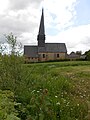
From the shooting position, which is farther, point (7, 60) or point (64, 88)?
point (64, 88)

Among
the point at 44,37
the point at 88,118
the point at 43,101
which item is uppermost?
the point at 44,37

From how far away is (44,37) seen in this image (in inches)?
3329

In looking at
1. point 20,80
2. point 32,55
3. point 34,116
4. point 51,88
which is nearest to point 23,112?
point 34,116

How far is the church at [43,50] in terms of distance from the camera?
84106 millimetres

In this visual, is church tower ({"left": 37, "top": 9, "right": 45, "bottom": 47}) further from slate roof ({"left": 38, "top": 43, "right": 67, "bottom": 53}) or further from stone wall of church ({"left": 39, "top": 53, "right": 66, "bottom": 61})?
stone wall of church ({"left": 39, "top": 53, "right": 66, "bottom": 61})

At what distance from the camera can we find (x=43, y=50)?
282 ft

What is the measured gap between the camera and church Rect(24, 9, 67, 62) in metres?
84.1

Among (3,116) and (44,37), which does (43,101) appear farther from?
(44,37)

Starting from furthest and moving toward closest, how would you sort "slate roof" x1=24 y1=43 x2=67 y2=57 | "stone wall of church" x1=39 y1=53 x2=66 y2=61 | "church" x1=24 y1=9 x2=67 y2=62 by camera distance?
"stone wall of church" x1=39 y1=53 x2=66 y2=61, "slate roof" x1=24 y1=43 x2=67 y2=57, "church" x1=24 y1=9 x2=67 y2=62

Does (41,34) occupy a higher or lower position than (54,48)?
higher

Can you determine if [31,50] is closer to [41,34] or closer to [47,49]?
[47,49]

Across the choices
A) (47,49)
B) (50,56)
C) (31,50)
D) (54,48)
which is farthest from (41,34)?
(50,56)

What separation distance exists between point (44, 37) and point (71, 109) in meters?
78.9

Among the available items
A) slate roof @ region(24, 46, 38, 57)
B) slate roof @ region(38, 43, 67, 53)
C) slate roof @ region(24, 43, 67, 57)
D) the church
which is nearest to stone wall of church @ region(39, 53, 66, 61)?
the church
